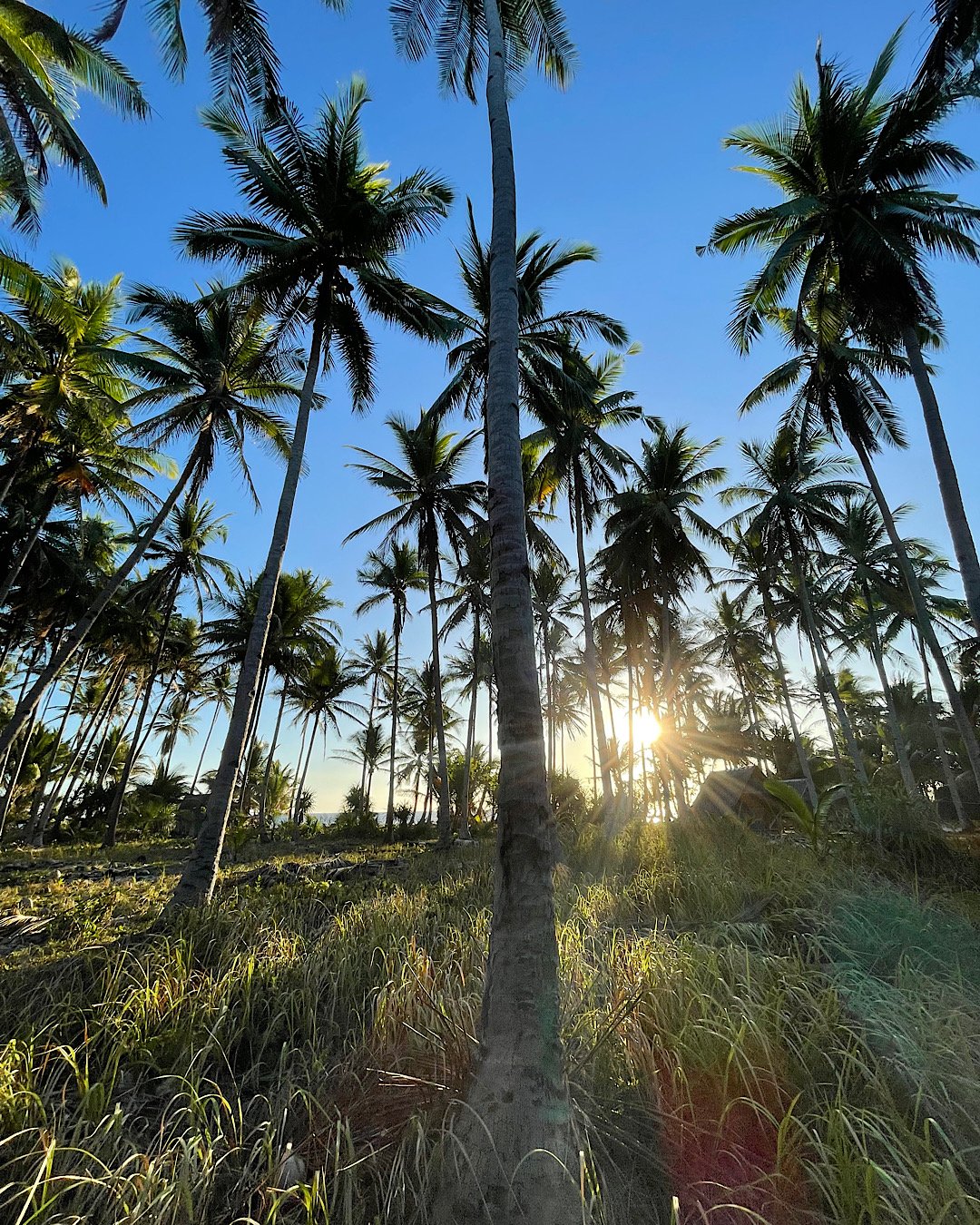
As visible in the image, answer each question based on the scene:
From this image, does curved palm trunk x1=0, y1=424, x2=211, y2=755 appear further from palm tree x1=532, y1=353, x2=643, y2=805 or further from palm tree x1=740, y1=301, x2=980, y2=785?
palm tree x1=740, y1=301, x2=980, y2=785

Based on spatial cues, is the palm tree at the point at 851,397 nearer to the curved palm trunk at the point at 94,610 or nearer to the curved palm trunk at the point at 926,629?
the curved palm trunk at the point at 926,629

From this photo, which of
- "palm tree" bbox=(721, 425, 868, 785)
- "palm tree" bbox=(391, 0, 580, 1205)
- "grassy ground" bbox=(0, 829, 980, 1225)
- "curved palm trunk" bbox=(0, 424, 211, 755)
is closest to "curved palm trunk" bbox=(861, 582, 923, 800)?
"palm tree" bbox=(721, 425, 868, 785)

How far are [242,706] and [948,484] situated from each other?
41.6 ft

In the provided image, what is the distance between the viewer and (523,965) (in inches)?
102

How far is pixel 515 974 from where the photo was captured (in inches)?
101

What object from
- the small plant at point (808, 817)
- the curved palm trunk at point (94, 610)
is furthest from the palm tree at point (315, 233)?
the small plant at point (808, 817)

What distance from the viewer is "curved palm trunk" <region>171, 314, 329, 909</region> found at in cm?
693

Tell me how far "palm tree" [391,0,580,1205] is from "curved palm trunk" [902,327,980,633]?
9.45 m

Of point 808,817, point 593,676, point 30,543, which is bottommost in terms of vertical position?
point 808,817

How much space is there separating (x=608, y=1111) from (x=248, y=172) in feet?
44.3

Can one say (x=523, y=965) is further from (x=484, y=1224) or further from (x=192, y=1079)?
(x=192, y=1079)

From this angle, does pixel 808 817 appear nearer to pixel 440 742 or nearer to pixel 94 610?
pixel 440 742

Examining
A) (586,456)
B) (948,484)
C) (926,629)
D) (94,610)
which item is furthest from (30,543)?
(926,629)

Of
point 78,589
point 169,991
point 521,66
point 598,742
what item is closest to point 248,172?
point 521,66
